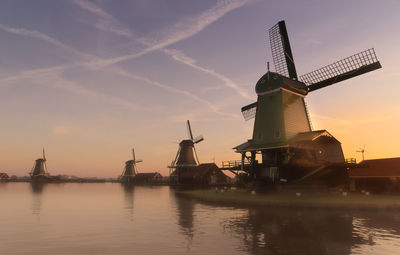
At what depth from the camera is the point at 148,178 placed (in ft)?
369

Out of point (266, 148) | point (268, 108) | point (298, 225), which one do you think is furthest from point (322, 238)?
point (268, 108)

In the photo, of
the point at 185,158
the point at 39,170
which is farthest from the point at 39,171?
the point at 185,158

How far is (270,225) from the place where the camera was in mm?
17859

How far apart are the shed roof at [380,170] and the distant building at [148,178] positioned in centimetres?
7632

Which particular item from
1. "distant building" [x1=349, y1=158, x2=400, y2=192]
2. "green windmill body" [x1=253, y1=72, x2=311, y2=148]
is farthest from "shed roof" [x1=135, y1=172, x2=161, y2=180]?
"distant building" [x1=349, y1=158, x2=400, y2=192]

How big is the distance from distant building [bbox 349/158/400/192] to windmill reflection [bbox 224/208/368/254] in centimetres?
2270

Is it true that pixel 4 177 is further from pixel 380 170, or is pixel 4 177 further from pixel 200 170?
pixel 380 170

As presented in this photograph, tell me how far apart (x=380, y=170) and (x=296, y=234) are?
1279 inches

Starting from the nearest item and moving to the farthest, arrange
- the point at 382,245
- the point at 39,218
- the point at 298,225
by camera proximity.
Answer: the point at 382,245 < the point at 298,225 < the point at 39,218

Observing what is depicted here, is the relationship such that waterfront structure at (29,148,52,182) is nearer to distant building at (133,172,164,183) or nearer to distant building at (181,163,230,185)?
distant building at (133,172,164,183)

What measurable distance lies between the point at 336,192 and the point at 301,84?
14208mm

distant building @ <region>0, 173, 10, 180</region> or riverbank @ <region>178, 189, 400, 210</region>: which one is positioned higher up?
distant building @ <region>0, 173, 10, 180</region>

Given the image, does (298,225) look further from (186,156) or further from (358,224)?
(186,156)

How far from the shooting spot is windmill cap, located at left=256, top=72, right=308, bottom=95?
120 feet
